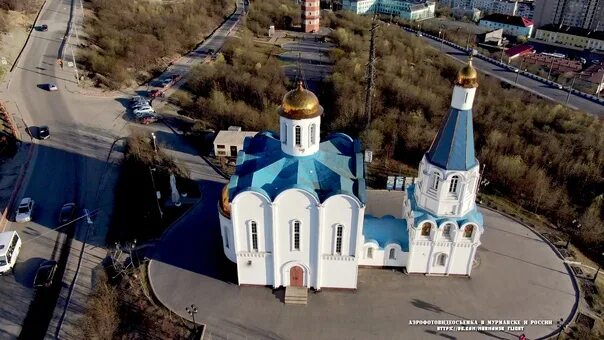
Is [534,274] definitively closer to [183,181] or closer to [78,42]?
[183,181]

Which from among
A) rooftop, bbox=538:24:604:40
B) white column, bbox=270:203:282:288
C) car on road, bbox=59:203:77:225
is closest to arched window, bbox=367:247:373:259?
white column, bbox=270:203:282:288

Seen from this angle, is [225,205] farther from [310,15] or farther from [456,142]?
[310,15]

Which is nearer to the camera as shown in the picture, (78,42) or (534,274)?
(534,274)

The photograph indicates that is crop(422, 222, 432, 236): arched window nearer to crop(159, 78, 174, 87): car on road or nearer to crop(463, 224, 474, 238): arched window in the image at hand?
crop(463, 224, 474, 238): arched window

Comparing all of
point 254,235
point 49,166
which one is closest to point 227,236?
point 254,235

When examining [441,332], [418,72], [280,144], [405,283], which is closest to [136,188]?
[280,144]

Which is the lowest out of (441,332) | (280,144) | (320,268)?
(441,332)

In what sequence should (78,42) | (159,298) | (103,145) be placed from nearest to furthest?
(159,298) < (103,145) < (78,42)
